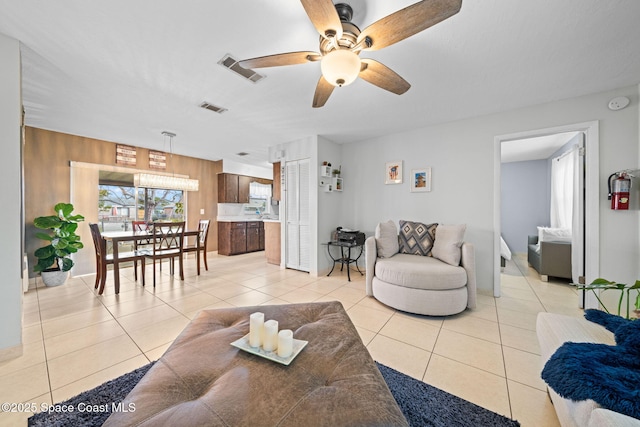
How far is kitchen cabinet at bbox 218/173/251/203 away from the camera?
19.4 feet

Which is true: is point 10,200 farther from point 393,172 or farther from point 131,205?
point 393,172

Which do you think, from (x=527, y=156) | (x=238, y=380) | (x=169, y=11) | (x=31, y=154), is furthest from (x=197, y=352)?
(x=527, y=156)

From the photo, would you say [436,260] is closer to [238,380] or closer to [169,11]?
[238,380]

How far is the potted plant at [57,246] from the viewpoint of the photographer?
3.27 metres

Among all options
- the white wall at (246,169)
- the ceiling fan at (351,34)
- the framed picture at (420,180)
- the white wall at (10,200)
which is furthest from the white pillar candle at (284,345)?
the white wall at (246,169)

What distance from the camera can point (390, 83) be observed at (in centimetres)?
179

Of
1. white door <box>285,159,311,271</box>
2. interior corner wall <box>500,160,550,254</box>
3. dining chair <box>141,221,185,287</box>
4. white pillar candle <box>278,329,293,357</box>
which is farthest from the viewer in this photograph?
interior corner wall <box>500,160,550,254</box>

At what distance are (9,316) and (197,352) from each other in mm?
1946

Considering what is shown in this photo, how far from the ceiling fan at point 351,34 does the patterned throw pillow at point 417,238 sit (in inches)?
78.9

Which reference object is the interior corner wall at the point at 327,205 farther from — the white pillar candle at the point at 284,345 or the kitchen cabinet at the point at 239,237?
the white pillar candle at the point at 284,345

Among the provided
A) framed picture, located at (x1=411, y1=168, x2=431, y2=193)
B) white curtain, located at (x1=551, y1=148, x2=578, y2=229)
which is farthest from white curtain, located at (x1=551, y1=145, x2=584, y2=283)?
framed picture, located at (x1=411, y1=168, x2=431, y2=193)

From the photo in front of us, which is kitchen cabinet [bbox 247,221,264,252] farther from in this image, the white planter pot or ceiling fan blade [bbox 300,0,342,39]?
ceiling fan blade [bbox 300,0,342,39]

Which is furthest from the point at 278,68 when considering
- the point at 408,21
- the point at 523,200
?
the point at 523,200

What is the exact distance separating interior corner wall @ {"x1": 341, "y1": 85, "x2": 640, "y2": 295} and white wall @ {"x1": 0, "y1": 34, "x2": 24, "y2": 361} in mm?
3970
